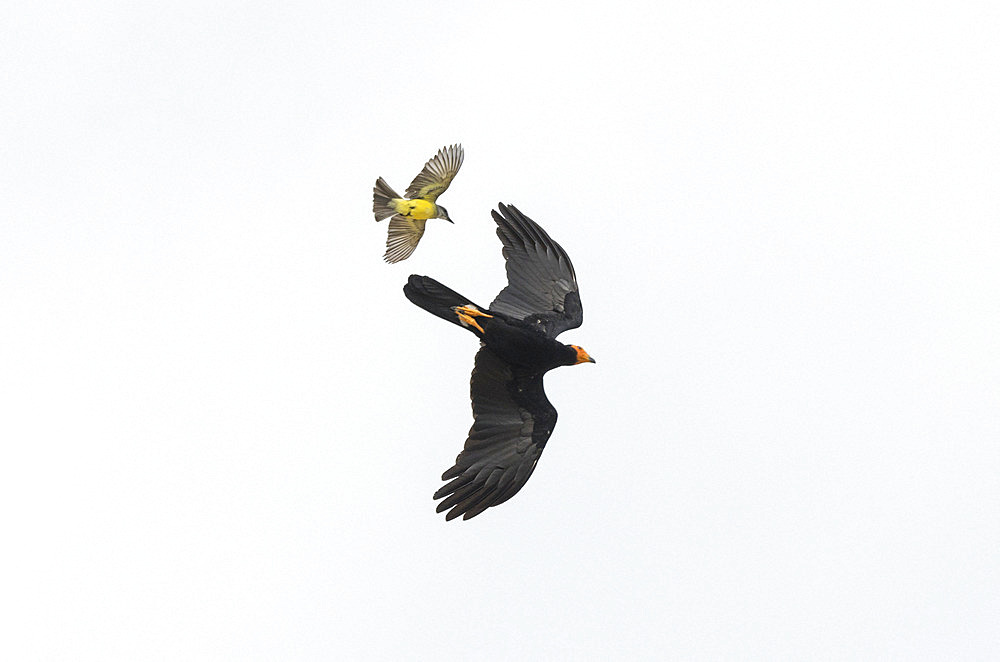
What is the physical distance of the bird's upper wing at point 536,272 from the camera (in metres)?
24.5

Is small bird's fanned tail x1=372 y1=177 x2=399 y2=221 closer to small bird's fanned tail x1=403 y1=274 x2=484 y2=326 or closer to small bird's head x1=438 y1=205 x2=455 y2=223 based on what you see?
small bird's head x1=438 y1=205 x2=455 y2=223

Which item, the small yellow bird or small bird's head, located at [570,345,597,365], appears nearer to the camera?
small bird's head, located at [570,345,597,365]

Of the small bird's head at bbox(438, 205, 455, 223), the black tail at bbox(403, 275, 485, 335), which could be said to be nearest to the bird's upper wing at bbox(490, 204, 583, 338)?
the small bird's head at bbox(438, 205, 455, 223)

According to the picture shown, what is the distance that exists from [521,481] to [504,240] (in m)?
4.23

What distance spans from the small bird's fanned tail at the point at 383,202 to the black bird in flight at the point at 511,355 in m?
2.01

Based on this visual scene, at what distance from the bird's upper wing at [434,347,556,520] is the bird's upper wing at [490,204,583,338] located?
1421 millimetres

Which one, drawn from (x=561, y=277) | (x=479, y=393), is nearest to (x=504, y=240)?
(x=561, y=277)

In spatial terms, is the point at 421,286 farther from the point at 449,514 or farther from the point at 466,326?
the point at 449,514

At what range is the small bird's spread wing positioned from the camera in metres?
25.7

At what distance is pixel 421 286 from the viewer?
2273cm

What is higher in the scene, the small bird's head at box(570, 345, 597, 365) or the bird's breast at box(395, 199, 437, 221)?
the bird's breast at box(395, 199, 437, 221)

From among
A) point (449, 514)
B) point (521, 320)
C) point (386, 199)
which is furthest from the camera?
point (386, 199)

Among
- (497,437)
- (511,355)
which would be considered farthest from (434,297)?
(497,437)

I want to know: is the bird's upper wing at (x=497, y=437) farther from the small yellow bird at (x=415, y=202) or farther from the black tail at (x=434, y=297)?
the small yellow bird at (x=415, y=202)
